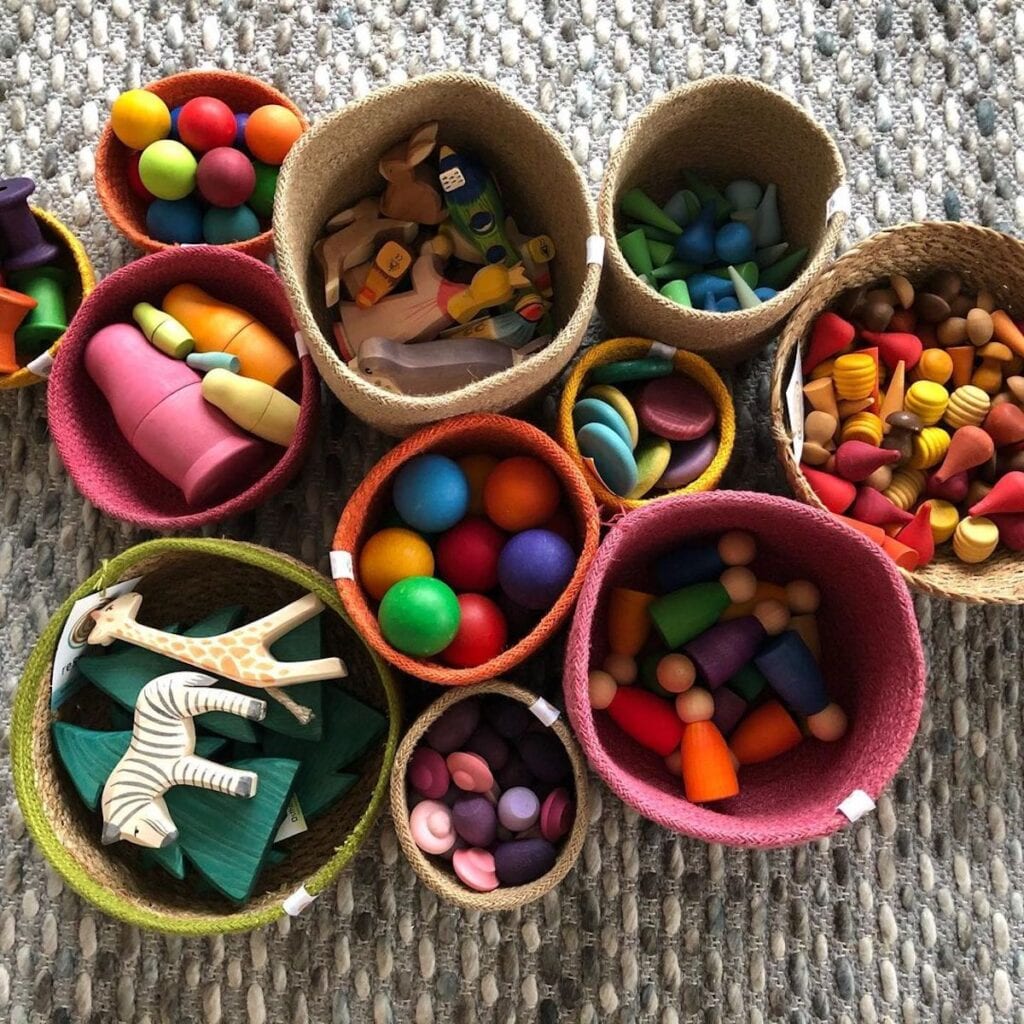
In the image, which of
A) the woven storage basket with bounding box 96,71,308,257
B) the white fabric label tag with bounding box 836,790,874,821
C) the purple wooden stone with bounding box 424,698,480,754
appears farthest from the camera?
the woven storage basket with bounding box 96,71,308,257

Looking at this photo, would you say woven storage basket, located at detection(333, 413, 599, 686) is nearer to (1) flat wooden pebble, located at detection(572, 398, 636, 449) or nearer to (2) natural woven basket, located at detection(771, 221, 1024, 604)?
(1) flat wooden pebble, located at detection(572, 398, 636, 449)

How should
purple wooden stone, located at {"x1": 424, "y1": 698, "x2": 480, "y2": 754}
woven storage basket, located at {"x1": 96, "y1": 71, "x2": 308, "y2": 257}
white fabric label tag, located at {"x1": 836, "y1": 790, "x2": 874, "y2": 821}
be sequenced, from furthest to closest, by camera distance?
woven storage basket, located at {"x1": 96, "y1": 71, "x2": 308, "y2": 257}, purple wooden stone, located at {"x1": 424, "y1": 698, "x2": 480, "y2": 754}, white fabric label tag, located at {"x1": 836, "y1": 790, "x2": 874, "y2": 821}

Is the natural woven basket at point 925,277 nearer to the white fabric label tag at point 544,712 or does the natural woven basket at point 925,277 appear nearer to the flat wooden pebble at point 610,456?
the flat wooden pebble at point 610,456

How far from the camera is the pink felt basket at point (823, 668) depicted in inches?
32.3

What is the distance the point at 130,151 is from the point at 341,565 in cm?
53

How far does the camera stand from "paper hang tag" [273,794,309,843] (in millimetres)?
921

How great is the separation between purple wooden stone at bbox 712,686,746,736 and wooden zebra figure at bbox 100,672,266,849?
0.42 meters

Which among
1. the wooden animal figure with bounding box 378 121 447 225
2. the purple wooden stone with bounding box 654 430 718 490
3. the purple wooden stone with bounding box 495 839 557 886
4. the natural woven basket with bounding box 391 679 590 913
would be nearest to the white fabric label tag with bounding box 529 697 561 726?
the natural woven basket with bounding box 391 679 590 913

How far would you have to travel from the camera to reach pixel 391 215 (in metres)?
1.01

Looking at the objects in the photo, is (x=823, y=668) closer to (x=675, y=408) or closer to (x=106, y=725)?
(x=675, y=408)

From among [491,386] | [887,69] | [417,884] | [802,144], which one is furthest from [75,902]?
[887,69]

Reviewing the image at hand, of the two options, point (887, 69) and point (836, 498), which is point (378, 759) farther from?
point (887, 69)

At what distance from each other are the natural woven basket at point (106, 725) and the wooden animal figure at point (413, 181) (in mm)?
369

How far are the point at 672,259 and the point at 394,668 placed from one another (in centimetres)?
49
